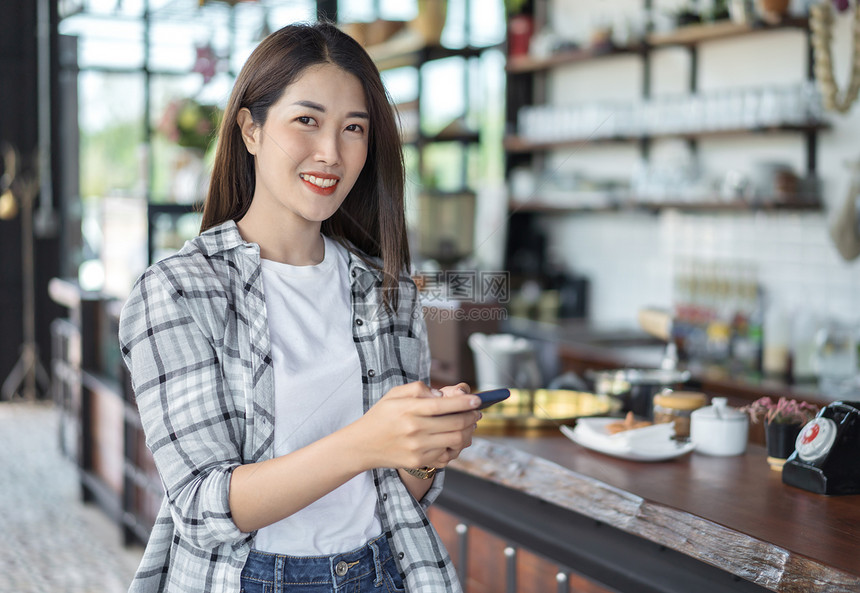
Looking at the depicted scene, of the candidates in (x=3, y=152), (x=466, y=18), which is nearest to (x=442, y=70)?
(x=466, y=18)

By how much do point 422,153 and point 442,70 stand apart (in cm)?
60

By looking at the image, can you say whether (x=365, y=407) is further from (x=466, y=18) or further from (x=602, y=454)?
(x=466, y=18)

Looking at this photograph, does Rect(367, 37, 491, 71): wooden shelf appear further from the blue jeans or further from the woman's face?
the blue jeans

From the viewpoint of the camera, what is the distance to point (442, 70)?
5852 millimetres

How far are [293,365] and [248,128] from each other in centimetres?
33

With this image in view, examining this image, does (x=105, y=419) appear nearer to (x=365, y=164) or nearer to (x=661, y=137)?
(x=661, y=137)

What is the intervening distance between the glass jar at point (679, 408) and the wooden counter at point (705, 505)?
64mm

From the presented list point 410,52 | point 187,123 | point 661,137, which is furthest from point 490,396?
point 410,52

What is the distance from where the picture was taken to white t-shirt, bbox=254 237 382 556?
1213 millimetres

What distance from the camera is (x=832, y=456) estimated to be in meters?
1.55

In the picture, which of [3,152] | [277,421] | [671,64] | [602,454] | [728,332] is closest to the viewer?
[277,421]

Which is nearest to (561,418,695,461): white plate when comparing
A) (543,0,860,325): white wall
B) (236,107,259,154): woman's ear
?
(236,107,259,154): woman's ear

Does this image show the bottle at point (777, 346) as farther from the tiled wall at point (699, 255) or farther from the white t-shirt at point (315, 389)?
the white t-shirt at point (315, 389)

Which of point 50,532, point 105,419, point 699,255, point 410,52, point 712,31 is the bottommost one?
point 50,532
